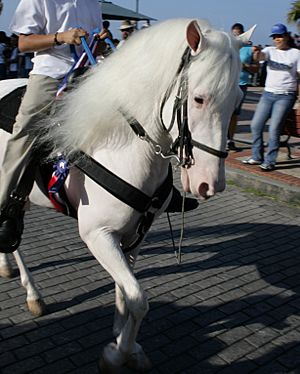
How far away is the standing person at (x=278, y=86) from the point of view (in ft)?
24.0

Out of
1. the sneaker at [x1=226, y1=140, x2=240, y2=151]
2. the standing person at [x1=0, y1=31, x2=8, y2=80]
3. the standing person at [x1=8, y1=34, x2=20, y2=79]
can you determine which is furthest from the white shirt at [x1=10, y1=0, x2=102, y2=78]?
the standing person at [x1=8, y1=34, x2=20, y2=79]

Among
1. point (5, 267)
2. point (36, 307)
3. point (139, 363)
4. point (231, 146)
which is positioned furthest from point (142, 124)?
point (231, 146)

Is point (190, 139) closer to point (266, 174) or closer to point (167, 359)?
point (167, 359)

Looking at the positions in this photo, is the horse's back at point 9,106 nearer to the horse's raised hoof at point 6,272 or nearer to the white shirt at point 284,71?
the horse's raised hoof at point 6,272

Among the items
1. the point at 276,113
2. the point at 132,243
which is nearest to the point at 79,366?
the point at 132,243

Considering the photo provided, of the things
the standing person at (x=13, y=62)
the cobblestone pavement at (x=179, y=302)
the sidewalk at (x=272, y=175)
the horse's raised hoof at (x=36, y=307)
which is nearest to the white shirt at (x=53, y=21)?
the horse's raised hoof at (x=36, y=307)

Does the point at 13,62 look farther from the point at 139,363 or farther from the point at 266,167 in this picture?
the point at 139,363

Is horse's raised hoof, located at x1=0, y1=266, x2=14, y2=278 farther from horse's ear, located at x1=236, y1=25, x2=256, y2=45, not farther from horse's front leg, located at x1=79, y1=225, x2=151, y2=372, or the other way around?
horse's ear, located at x1=236, y1=25, x2=256, y2=45

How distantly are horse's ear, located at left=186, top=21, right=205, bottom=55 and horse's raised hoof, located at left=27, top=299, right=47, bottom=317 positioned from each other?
2332 millimetres

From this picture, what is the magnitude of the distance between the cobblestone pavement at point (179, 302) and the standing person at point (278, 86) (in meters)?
2.13

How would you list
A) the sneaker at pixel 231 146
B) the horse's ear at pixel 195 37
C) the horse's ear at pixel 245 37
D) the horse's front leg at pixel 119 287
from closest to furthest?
1. the horse's ear at pixel 195 37
2. the horse's ear at pixel 245 37
3. the horse's front leg at pixel 119 287
4. the sneaker at pixel 231 146

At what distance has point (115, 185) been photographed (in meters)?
2.62

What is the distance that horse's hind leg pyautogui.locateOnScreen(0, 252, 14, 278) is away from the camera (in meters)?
4.17

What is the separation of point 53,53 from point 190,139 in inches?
51.4
